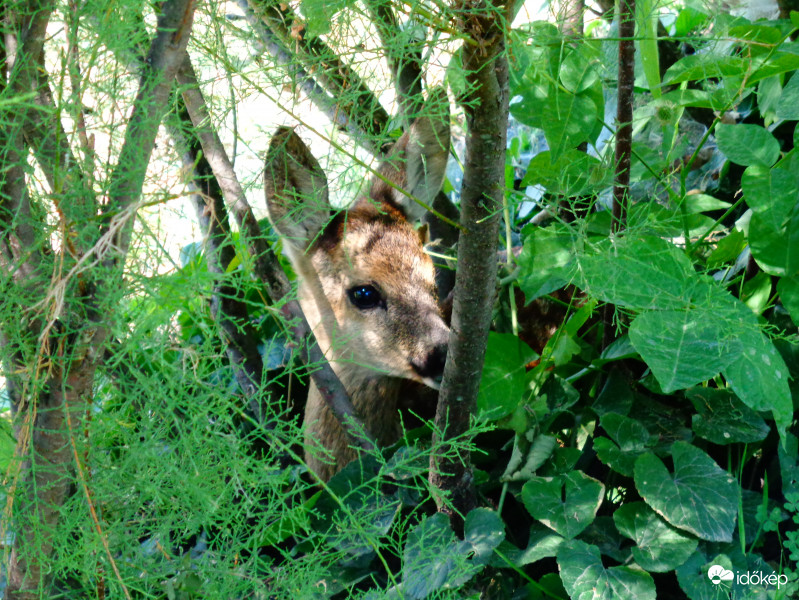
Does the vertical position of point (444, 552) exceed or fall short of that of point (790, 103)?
it falls short

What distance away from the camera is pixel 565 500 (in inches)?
88.4

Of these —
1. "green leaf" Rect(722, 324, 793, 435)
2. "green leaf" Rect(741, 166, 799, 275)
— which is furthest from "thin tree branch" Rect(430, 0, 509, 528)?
"green leaf" Rect(741, 166, 799, 275)

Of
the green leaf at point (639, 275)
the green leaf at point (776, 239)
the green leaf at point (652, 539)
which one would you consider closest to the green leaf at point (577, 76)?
the green leaf at point (639, 275)

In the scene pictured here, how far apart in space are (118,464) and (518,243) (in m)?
2.68

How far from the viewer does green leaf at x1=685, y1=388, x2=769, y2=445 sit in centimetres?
230

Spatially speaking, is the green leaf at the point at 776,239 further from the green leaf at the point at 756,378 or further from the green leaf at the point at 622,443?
the green leaf at the point at 622,443

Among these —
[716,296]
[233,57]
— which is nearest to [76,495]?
[233,57]

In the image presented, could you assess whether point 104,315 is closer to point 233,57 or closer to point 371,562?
point 233,57

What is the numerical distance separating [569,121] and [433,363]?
112cm

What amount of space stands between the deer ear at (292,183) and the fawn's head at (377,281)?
11mm

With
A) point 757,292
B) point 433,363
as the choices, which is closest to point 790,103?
point 757,292

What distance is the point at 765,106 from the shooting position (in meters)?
2.70

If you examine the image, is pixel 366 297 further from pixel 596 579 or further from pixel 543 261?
pixel 596 579

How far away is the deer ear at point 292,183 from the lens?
2408mm
